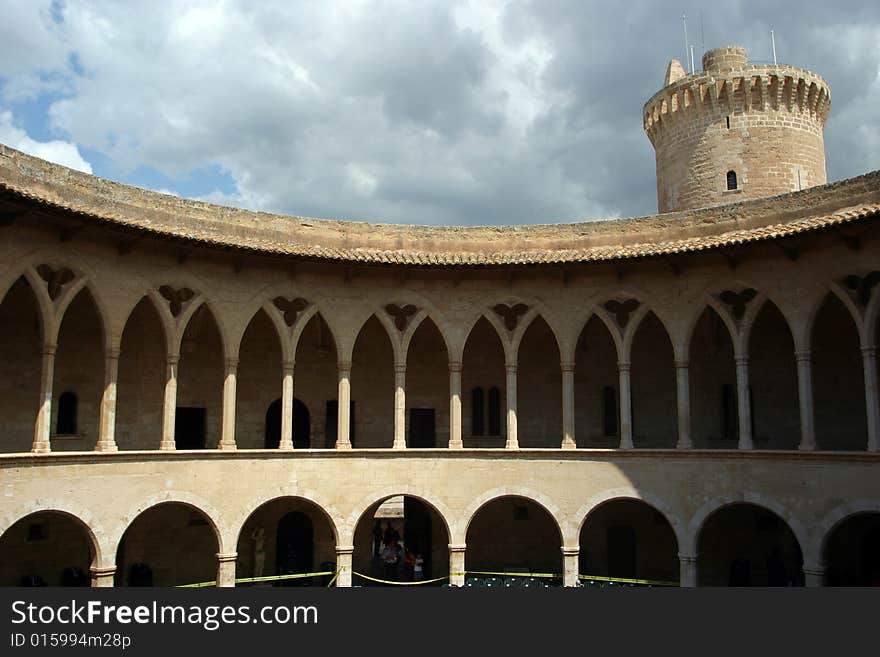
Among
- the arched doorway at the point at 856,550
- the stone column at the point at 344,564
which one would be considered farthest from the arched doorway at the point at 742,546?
the stone column at the point at 344,564

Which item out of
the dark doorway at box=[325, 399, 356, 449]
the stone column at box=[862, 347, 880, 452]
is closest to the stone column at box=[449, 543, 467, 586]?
the dark doorway at box=[325, 399, 356, 449]

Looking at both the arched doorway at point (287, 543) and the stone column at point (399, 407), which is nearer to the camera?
the stone column at point (399, 407)

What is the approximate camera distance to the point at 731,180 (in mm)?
28375

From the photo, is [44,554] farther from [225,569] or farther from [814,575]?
[814,575]

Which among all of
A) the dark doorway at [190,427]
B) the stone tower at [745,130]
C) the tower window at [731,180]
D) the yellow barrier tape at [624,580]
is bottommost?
the yellow barrier tape at [624,580]

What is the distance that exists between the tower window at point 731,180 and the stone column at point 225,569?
20345 mm

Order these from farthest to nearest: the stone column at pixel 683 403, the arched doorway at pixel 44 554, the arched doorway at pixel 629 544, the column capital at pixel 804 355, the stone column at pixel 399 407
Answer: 1. the arched doorway at pixel 629 544
2. the stone column at pixel 399 407
3. the stone column at pixel 683 403
4. the arched doorway at pixel 44 554
5. the column capital at pixel 804 355

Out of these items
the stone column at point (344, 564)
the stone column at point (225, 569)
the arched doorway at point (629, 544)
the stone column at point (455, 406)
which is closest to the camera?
the stone column at point (225, 569)

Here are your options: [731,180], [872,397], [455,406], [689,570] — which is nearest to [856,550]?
[689,570]

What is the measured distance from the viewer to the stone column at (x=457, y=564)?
2000 cm

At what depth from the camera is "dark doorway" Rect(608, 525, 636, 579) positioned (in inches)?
909

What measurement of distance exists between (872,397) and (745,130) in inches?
578

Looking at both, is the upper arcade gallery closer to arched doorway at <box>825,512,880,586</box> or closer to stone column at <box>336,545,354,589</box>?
arched doorway at <box>825,512,880,586</box>

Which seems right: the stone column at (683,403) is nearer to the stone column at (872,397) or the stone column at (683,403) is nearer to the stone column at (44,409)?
the stone column at (872,397)
